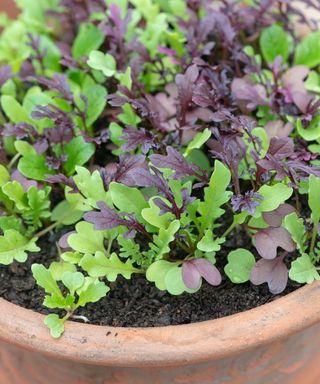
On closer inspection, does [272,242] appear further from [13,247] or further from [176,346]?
[13,247]

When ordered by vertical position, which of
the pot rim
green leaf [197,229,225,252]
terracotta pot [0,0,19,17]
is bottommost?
terracotta pot [0,0,19,17]

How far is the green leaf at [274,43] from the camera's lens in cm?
125

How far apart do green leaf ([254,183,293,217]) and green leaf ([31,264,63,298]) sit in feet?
0.99

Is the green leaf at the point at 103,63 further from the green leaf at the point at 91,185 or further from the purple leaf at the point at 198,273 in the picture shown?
the purple leaf at the point at 198,273

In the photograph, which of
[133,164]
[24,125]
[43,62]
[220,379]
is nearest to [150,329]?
[220,379]

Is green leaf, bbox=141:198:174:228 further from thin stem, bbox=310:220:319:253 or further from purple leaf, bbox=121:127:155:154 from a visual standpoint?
thin stem, bbox=310:220:319:253

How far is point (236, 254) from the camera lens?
0.97 m

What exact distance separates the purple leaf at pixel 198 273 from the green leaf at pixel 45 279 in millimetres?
178

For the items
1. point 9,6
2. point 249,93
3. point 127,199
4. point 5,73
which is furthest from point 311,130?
point 9,6

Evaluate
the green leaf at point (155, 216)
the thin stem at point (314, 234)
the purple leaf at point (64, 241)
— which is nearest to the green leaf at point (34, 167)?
the purple leaf at point (64, 241)

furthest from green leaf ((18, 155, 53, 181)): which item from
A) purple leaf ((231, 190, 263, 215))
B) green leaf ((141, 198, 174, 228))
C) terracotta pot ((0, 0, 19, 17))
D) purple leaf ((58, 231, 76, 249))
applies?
terracotta pot ((0, 0, 19, 17))

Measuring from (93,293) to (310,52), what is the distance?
627mm

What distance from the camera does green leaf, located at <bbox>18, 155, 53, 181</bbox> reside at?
41.3 inches

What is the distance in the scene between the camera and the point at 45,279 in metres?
0.92
